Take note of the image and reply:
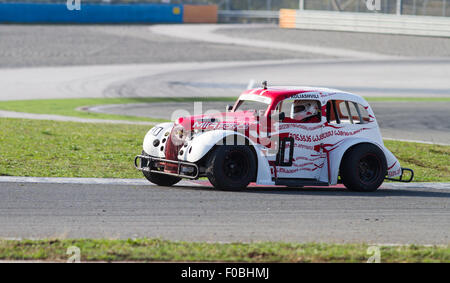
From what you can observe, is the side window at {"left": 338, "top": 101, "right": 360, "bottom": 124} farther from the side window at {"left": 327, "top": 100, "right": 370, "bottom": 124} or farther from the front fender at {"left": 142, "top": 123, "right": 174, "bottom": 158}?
the front fender at {"left": 142, "top": 123, "right": 174, "bottom": 158}

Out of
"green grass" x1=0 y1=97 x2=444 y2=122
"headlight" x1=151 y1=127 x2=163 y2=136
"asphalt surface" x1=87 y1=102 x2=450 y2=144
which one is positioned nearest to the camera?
"headlight" x1=151 y1=127 x2=163 y2=136

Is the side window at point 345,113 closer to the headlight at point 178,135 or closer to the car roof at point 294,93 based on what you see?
the car roof at point 294,93

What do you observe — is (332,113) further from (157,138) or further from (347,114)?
(157,138)

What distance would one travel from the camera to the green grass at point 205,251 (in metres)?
7.73

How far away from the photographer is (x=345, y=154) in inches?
500

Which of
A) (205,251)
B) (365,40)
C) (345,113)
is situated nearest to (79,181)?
(345,113)

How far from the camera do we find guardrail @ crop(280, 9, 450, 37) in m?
40.6

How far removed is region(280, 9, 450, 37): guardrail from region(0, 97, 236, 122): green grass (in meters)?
15.6

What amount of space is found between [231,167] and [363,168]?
223 cm

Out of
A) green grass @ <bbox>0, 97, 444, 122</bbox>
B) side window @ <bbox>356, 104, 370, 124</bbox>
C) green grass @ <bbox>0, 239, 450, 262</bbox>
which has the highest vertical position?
side window @ <bbox>356, 104, 370, 124</bbox>

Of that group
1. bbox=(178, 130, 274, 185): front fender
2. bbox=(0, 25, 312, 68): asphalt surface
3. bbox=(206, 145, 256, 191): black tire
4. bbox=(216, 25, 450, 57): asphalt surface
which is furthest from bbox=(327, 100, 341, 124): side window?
bbox=(216, 25, 450, 57): asphalt surface

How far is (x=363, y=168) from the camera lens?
12828 mm

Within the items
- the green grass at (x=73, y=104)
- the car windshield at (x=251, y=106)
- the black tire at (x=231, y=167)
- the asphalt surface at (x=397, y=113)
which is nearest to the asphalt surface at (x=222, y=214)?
the black tire at (x=231, y=167)

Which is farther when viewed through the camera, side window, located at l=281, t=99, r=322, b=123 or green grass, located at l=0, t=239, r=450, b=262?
side window, located at l=281, t=99, r=322, b=123
